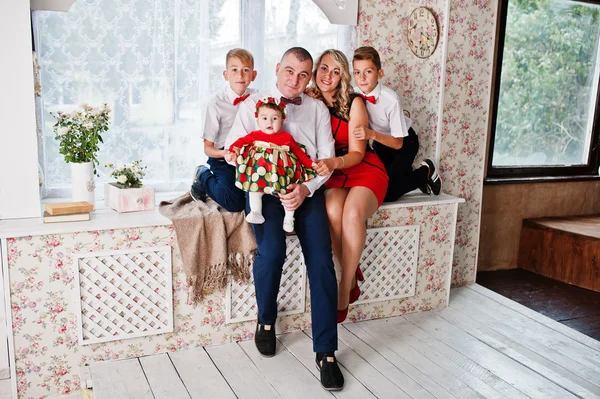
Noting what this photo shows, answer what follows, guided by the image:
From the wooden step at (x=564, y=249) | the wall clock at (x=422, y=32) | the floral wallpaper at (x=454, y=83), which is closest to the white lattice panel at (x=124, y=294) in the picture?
the floral wallpaper at (x=454, y=83)

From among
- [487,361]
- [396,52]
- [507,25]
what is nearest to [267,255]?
[487,361]

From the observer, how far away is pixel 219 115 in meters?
2.94

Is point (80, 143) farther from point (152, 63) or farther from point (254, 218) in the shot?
point (254, 218)

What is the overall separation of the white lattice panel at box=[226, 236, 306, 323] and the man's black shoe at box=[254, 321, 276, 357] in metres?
0.15

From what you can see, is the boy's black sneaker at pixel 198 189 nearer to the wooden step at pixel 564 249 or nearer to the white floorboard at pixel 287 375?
the white floorboard at pixel 287 375

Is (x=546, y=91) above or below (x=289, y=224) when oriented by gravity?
above

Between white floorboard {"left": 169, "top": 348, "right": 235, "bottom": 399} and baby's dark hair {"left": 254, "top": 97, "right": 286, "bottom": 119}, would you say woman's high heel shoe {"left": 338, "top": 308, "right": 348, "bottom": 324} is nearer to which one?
white floorboard {"left": 169, "top": 348, "right": 235, "bottom": 399}

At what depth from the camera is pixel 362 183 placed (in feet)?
9.68

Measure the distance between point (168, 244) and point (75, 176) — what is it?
608 mm

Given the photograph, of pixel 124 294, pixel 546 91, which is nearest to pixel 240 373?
pixel 124 294

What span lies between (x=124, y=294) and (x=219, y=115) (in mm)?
994

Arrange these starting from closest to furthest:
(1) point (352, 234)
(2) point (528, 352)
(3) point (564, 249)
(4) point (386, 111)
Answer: (1) point (352, 234) < (2) point (528, 352) < (4) point (386, 111) < (3) point (564, 249)

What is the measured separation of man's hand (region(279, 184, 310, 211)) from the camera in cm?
263

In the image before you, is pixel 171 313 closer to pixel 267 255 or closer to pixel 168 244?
pixel 168 244
